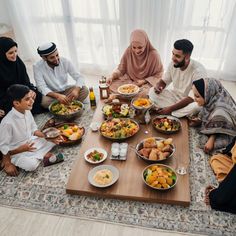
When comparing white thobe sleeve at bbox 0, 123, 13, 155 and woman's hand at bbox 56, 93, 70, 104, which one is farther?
woman's hand at bbox 56, 93, 70, 104

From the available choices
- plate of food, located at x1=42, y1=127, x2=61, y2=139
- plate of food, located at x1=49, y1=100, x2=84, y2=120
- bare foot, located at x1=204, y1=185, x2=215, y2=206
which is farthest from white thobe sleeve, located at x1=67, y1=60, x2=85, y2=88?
bare foot, located at x1=204, y1=185, x2=215, y2=206

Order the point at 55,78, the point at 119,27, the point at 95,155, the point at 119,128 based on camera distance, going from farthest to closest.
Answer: the point at 119,27 → the point at 55,78 → the point at 119,128 → the point at 95,155

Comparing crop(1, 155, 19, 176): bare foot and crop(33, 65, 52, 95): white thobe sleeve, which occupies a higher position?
crop(33, 65, 52, 95): white thobe sleeve

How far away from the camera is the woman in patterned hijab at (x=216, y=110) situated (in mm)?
2449

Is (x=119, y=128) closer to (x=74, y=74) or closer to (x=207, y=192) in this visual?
(x=207, y=192)

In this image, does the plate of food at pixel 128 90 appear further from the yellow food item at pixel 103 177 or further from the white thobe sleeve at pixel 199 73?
the yellow food item at pixel 103 177

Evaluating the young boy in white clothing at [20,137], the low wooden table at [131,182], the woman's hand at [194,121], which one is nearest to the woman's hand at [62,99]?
the young boy in white clothing at [20,137]

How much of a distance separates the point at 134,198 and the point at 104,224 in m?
0.31

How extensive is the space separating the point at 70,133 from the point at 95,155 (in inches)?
22.2

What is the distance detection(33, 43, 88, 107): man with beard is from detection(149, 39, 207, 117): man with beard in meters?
0.97

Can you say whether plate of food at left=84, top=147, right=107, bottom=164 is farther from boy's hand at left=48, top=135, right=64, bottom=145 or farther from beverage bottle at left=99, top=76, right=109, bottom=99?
beverage bottle at left=99, top=76, right=109, bottom=99

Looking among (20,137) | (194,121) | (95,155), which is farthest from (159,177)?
(20,137)

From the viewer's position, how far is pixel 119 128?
8.48ft

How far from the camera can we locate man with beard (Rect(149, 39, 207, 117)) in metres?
2.74
